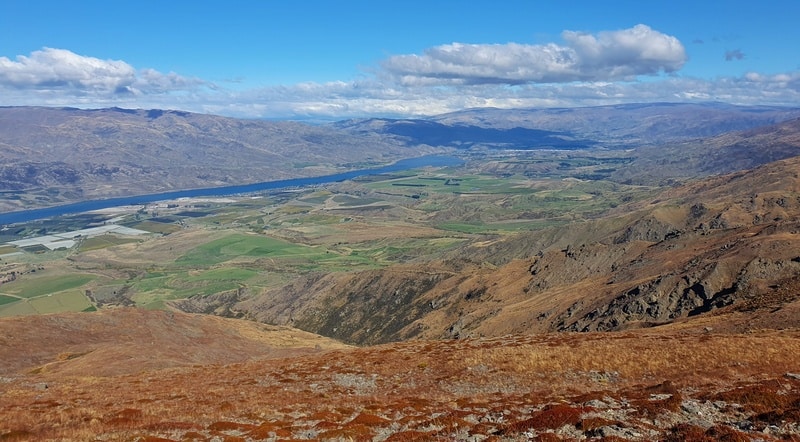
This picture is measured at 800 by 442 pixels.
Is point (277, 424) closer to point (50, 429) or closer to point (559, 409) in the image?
point (50, 429)

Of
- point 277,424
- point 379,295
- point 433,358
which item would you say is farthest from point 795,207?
point 277,424

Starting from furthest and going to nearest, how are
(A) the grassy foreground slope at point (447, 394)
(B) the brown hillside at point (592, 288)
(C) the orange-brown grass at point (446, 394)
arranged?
(B) the brown hillside at point (592, 288)
(C) the orange-brown grass at point (446, 394)
(A) the grassy foreground slope at point (447, 394)

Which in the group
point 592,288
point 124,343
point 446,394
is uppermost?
point 446,394

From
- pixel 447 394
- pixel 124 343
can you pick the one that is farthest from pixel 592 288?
pixel 124 343

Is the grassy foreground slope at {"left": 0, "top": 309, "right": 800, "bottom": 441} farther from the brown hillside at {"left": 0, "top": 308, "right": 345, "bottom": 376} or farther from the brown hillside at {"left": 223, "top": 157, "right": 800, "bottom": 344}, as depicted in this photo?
the brown hillside at {"left": 223, "top": 157, "right": 800, "bottom": 344}

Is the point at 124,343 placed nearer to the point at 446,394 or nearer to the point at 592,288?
the point at 446,394

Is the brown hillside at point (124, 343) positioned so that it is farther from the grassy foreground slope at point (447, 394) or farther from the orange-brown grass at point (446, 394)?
the orange-brown grass at point (446, 394)

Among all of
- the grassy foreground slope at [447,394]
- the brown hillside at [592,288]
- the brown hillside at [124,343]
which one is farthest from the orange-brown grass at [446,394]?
the brown hillside at [592,288]

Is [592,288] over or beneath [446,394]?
beneath

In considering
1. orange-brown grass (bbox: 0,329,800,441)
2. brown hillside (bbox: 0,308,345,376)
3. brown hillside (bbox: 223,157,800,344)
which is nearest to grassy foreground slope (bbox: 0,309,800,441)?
orange-brown grass (bbox: 0,329,800,441)
